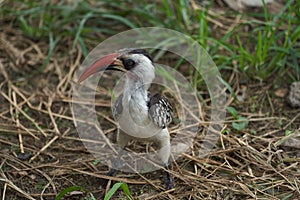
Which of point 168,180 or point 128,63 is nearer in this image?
point 128,63

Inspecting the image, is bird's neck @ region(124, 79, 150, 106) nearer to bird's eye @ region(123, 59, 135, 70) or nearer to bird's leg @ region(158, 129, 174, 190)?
bird's eye @ region(123, 59, 135, 70)

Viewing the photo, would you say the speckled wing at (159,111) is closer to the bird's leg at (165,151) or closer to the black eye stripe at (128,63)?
the bird's leg at (165,151)

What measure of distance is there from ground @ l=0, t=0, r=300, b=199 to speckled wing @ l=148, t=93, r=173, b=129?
1.15ft

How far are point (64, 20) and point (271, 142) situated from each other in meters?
1.91

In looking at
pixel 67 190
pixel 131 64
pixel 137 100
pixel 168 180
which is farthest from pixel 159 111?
pixel 67 190

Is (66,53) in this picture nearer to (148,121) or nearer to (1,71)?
(1,71)

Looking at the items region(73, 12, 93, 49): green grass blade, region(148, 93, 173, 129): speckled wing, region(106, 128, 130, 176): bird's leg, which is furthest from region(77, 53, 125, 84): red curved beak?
region(73, 12, 93, 49): green grass blade

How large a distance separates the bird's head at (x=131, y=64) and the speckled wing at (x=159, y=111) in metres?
0.11

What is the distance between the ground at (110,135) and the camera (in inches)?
105

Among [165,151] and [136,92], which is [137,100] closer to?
[136,92]

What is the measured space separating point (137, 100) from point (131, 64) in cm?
19

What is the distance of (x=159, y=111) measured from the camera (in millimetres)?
2564

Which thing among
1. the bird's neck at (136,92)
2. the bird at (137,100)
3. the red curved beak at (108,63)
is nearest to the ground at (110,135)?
the bird at (137,100)

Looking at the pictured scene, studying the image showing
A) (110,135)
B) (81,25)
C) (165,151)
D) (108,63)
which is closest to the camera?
(108,63)
